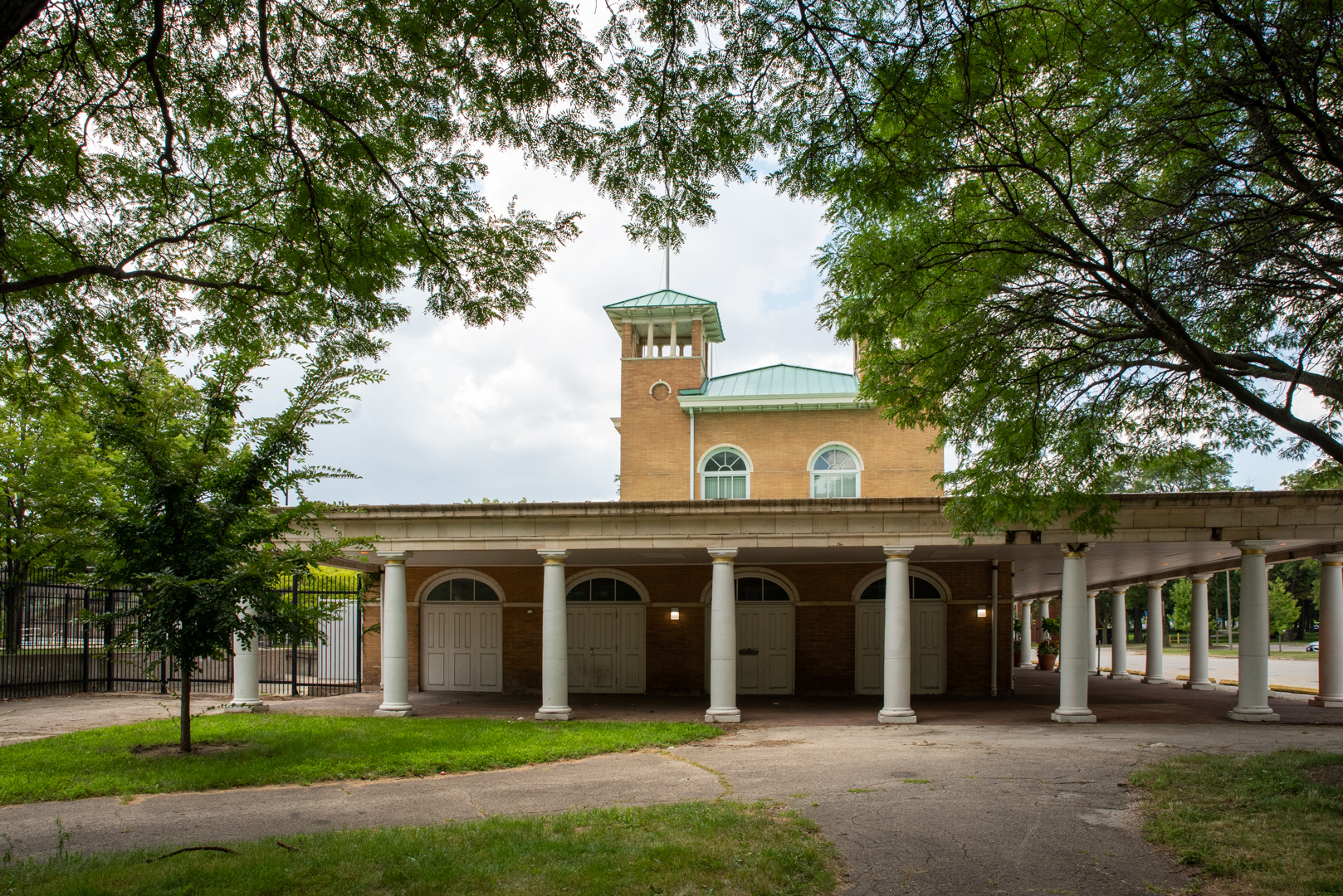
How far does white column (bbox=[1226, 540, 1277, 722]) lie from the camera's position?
53.3 ft

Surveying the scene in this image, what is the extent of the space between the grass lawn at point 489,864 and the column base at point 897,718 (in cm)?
858

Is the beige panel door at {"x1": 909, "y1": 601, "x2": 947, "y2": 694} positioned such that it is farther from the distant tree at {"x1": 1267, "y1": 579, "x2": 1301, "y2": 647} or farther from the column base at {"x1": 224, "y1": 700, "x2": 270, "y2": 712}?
the distant tree at {"x1": 1267, "y1": 579, "x2": 1301, "y2": 647}

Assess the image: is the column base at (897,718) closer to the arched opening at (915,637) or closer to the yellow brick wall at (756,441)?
the arched opening at (915,637)

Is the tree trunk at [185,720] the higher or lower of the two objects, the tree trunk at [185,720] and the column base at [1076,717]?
the higher

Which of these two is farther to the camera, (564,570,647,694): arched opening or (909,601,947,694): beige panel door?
(564,570,647,694): arched opening

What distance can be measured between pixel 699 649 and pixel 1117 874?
15.5m

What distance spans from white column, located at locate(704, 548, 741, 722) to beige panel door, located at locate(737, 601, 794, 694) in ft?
16.6

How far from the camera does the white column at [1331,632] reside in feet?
60.0

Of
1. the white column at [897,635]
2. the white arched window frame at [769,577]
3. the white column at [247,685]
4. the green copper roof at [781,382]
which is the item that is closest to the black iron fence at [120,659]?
the white column at [247,685]

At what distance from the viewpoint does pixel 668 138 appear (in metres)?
7.64

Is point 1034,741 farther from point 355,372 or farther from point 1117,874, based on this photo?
point 355,372

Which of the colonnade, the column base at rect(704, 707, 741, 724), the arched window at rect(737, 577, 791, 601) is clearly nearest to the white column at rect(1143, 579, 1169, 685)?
the colonnade

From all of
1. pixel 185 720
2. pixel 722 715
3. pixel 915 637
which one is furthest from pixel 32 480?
pixel 915 637

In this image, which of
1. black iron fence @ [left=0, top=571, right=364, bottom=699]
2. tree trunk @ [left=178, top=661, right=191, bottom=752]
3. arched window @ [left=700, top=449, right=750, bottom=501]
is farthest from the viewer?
arched window @ [left=700, top=449, right=750, bottom=501]
